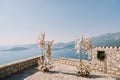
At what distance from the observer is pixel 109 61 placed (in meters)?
12.0

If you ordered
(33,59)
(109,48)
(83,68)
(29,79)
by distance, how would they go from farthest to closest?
(33,59), (109,48), (83,68), (29,79)

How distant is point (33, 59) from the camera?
14.5m

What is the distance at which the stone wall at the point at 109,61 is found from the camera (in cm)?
1148

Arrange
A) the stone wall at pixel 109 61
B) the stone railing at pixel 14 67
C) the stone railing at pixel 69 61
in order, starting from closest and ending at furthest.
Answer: the stone railing at pixel 14 67 → the stone wall at pixel 109 61 → the stone railing at pixel 69 61

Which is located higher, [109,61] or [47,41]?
[47,41]

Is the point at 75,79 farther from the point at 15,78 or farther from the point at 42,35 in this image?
the point at 42,35

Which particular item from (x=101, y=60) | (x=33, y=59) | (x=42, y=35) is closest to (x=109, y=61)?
(x=101, y=60)

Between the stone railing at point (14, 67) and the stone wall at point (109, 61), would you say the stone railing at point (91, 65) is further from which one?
the stone railing at point (14, 67)

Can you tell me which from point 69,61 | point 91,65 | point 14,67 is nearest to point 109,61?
point 91,65

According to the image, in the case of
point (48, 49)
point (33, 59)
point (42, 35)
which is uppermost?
point (42, 35)

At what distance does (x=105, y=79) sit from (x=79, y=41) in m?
3.42

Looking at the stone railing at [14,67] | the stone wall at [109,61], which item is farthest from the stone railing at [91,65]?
the stone railing at [14,67]

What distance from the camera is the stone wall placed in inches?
452

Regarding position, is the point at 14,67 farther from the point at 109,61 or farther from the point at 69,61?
the point at 109,61
